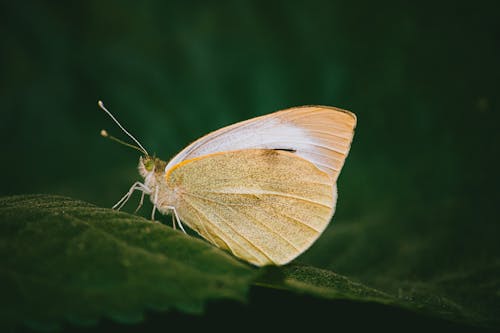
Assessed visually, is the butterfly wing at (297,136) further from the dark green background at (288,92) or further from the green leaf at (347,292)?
the green leaf at (347,292)

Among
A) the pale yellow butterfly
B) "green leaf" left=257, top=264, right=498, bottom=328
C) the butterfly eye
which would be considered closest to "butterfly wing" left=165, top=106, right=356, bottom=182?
the pale yellow butterfly

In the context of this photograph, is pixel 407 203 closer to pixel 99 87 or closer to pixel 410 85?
pixel 410 85

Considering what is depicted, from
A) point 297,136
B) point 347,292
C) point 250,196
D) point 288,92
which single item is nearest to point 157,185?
point 250,196

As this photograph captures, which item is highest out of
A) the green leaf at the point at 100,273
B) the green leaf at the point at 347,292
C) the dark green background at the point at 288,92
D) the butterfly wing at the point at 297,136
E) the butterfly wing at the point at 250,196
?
the dark green background at the point at 288,92

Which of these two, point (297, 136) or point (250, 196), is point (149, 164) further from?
point (297, 136)

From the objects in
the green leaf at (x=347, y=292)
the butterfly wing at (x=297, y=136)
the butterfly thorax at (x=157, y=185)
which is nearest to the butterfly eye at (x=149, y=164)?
the butterfly thorax at (x=157, y=185)

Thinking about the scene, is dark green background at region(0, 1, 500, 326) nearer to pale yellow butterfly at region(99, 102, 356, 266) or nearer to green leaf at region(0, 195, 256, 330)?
pale yellow butterfly at region(99, 102, 356, 266)
